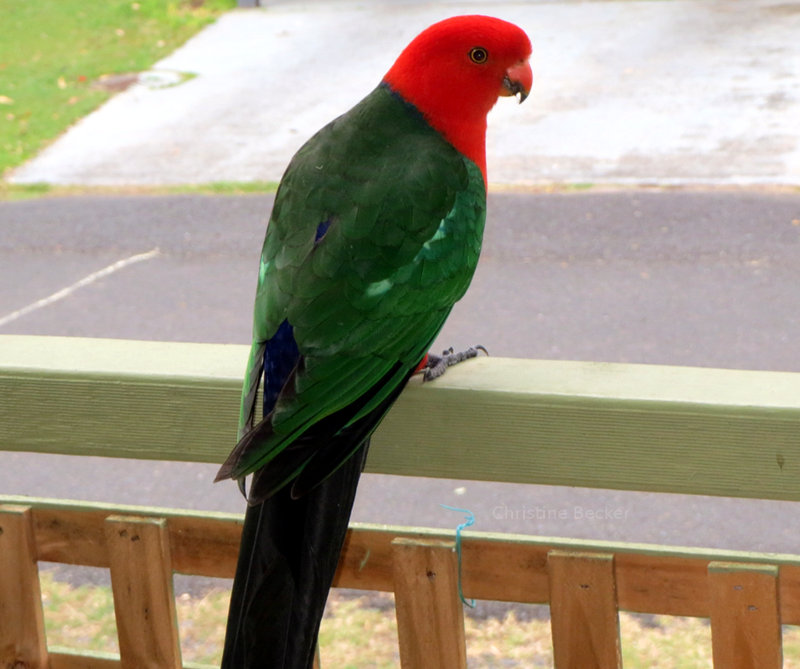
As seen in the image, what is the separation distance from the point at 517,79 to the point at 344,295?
1.91 ft

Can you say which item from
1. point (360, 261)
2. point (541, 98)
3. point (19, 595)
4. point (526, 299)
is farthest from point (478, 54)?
point (541, 98)

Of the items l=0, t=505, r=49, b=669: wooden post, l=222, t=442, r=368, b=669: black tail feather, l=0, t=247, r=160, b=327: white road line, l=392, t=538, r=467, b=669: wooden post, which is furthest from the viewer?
l=0, t=247, r=160, b=327: white road line

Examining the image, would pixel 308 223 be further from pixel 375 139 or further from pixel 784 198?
pixel 784 198

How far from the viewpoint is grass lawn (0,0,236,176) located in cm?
955

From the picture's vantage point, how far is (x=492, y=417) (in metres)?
1.31

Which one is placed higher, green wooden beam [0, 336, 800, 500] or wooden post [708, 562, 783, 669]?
green wooden beam [0, 336, 800, 500]

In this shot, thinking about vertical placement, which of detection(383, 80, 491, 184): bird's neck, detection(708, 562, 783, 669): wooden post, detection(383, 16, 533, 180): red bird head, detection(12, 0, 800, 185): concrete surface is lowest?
detection(708, 562, 783, 669): wooden post

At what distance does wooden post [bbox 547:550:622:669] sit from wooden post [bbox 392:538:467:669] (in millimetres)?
123

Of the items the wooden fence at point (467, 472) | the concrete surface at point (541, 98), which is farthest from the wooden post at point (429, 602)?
the concrete surface at point (541, 98)

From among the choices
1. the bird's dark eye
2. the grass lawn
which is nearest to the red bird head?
the bird's dark eye

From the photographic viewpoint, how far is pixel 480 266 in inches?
247

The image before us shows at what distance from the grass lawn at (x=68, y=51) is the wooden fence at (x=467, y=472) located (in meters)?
7.54

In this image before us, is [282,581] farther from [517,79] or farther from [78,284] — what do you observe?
[78,284]

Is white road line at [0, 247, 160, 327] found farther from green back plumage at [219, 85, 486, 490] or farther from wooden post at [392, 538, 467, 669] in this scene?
wooden post at [392, 538, 467, 669]
